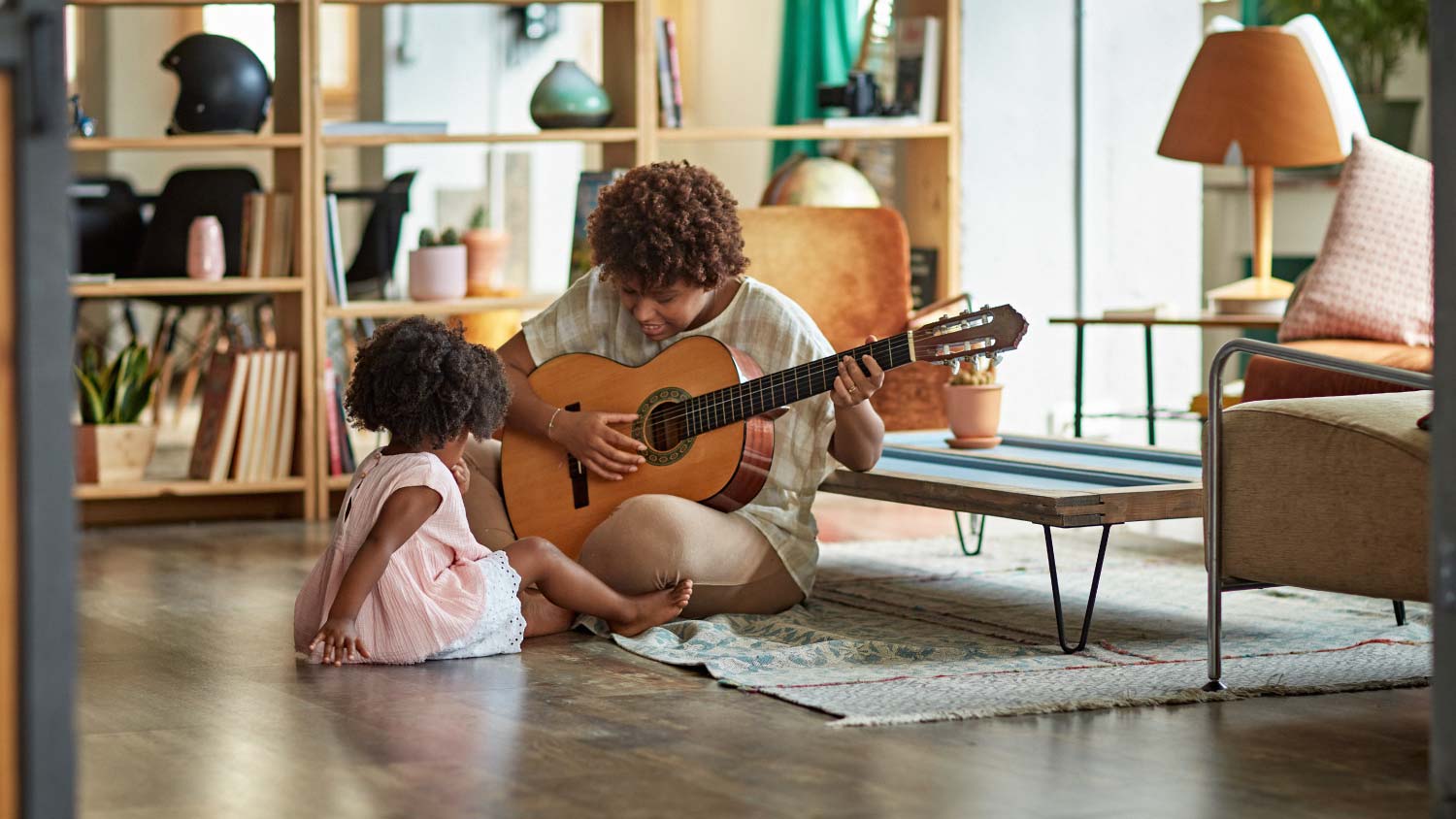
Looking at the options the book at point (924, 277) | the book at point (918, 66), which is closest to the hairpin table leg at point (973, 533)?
the book at point (924, 277)

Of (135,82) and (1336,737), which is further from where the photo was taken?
(135,82)

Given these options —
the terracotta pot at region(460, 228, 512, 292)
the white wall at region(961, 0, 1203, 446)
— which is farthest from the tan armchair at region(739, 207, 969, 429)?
the terracotta pot at region(460, 228, 512, 292)

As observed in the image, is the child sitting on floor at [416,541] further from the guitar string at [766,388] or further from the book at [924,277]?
the book at [924,277]

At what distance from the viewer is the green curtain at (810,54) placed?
6.45m

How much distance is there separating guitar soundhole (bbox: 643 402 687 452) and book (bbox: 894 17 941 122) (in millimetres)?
2326

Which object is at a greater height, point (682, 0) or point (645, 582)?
point (682, 0)

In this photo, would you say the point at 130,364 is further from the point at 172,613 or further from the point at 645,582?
the point at 645,582

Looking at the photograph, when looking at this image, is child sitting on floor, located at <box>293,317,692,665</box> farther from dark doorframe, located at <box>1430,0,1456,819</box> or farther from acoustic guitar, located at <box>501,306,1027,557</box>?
dark doorframe, located at <box>1430,0,1456,819</box>

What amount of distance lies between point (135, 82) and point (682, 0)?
3223mm

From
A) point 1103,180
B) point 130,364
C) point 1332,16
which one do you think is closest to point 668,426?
point 130,364

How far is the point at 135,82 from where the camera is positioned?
9.84 meters

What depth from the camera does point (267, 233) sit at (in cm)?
477

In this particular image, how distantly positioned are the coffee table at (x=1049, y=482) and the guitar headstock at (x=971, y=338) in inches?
8.3

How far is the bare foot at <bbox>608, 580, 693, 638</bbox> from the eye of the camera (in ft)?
9.35
